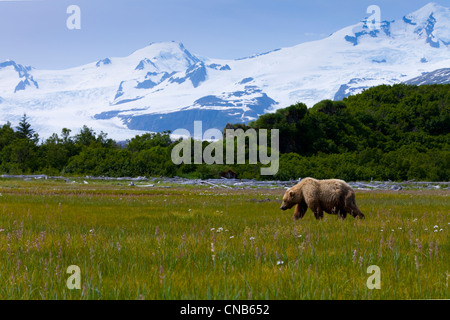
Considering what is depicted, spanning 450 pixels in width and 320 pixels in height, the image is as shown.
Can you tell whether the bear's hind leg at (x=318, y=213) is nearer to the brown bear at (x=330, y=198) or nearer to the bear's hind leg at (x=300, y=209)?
the brown bear at (x=330, y=198)

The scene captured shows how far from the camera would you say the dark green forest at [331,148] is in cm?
6944

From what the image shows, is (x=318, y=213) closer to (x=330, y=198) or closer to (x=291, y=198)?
(x=330, y=198)

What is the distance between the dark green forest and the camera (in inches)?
2734

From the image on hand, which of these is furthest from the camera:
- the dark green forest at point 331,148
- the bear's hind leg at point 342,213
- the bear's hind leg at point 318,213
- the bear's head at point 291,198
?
the dark green forest at point 331,148

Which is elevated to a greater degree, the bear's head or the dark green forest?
the dark green forest

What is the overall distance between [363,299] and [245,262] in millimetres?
2250

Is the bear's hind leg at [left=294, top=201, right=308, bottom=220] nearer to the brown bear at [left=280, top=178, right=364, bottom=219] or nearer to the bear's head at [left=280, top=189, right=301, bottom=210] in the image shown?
the brown bear at [left=280, top=178, right=364, bottom=219]

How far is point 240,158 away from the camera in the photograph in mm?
72562

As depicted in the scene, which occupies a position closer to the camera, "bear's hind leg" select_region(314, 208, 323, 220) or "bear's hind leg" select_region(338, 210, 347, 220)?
"bear's hind leg" select_region(314, 208, 323, 220)

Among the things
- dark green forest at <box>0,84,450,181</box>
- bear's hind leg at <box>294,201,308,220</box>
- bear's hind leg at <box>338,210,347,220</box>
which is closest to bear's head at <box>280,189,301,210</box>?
bear's hind leg at <box>294,201,308,220</box>

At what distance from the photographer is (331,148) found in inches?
3302

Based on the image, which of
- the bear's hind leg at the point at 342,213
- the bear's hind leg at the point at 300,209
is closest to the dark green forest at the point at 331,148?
the bear's hind leg at the point at 300,209

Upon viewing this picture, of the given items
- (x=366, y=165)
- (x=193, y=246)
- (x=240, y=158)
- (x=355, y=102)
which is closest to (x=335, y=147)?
(x=366, y=165)
